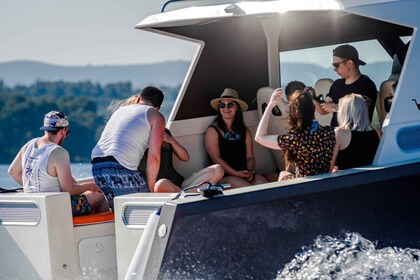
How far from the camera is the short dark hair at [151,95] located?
6661mm

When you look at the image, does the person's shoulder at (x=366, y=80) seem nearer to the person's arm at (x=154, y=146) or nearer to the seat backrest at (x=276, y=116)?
the seat backrest at (x=276, y=116)

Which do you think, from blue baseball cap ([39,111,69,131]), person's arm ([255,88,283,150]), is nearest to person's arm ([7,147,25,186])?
blue baseball cap ([39,111,69,131])

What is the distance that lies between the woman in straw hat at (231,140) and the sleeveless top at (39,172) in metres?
1.35

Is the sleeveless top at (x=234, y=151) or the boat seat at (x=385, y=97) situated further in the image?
the sleeveless top at (x=234, y=151)

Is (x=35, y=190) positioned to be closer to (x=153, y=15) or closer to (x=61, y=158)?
(x=61, y=158)

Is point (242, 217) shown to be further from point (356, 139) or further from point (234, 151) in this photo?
point (234, 151)

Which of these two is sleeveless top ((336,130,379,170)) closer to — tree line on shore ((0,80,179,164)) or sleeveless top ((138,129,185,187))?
sleeveless top ((138,129,185,187))

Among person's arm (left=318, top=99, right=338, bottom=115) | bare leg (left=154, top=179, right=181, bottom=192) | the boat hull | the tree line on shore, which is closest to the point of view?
the boat hull

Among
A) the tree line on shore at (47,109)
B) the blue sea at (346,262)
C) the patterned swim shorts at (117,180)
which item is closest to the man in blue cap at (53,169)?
the patterned swim shorts at (117,180)

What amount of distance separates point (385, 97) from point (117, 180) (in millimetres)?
1704

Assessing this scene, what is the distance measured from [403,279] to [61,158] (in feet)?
6.92

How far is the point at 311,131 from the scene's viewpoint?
5.86 m

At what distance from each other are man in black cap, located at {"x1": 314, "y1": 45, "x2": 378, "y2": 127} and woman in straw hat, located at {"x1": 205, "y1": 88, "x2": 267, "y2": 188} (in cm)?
66

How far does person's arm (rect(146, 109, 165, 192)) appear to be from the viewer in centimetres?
642
